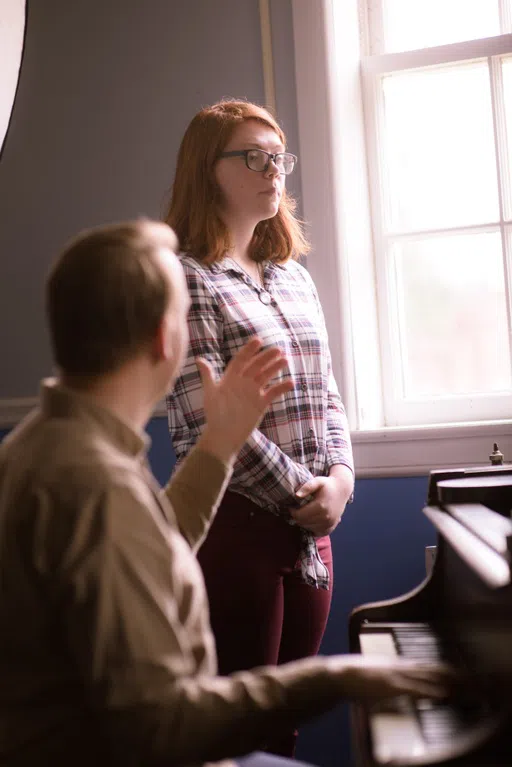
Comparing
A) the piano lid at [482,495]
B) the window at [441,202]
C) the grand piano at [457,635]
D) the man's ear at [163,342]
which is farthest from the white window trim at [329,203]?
the man's ear at [163,342]

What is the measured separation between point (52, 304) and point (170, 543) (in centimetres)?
29

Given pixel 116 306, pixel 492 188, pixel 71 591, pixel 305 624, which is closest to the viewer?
pixel 71 591

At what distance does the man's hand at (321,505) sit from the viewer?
72.0 inches

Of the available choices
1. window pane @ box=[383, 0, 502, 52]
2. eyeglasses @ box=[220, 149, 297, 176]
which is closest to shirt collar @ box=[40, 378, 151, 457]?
eyeglasses @ box=[220, 149, 297, 176]

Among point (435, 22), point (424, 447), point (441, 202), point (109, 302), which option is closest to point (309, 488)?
point (424, 447)

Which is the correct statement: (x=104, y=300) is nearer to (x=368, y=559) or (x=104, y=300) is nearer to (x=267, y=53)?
(x=368, y=559)

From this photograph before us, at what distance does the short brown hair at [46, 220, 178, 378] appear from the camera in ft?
3.06

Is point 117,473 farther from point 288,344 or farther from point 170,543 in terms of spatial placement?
point 288,344

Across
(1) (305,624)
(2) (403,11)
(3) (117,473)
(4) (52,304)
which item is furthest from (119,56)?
(3) (117,473)

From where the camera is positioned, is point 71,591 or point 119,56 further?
point 119,56

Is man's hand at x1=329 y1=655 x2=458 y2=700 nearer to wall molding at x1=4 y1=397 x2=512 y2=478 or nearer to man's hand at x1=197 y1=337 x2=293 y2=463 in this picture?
man's hand at x1=197 y1=337 x2=293 y2=463

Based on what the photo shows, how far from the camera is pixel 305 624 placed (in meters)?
1.88

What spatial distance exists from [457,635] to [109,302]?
0.71 meters

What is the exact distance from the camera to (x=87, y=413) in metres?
0.95
